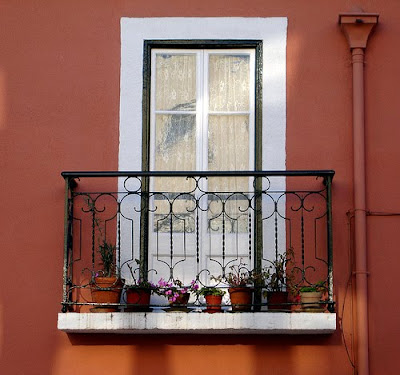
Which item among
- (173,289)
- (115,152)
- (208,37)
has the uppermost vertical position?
(208,37)

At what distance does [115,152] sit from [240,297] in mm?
1754

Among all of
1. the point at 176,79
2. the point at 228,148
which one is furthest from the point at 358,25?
the point at 176,79

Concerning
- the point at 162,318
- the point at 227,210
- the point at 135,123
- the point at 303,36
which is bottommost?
the point at 162,318

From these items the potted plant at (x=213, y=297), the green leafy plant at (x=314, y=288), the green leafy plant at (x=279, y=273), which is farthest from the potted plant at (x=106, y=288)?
the green leafy plant at (x=314, y=288)

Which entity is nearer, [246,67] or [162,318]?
[162,318]

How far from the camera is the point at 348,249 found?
11414mm

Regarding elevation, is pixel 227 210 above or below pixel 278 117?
below

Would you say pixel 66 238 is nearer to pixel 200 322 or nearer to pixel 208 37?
pixel 200 322

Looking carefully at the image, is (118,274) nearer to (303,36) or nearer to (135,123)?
(135,123)

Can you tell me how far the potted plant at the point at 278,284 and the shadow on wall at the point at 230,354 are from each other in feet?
1.05

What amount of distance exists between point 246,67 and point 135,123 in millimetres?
1170

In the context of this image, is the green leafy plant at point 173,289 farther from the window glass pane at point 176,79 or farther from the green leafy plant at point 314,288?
the window glass pane at point 176,79

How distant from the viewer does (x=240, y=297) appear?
36.4 ft

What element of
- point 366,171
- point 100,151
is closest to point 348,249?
point 366,171
